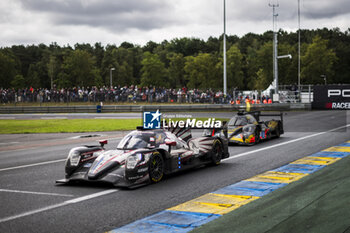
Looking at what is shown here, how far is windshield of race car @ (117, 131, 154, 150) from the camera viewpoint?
9.69 metres

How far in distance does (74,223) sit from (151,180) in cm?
308

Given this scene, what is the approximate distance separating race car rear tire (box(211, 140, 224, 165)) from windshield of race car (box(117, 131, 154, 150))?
102 inches

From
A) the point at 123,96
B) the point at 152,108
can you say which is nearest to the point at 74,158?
the point at 152,108

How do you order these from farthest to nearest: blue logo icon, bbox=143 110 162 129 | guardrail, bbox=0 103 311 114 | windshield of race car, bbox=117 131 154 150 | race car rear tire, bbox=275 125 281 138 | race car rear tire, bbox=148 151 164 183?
guardrail, bbox=0 103 311 114 → race car rear tire, bbox=275 125 281 138 → blue logo icon, bbox=143 110 162 129 → windshield of race car, bbox=117 131 154 150 → race car rear tire, bbox=148 151 164 183

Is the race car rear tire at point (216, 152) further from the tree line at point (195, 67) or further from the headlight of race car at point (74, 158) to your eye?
the tree line at point (195, 67)

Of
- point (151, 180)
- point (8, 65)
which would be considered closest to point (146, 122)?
point (151, 180)

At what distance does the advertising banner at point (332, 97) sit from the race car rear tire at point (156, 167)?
20914mm

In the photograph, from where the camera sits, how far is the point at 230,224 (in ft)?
19.8

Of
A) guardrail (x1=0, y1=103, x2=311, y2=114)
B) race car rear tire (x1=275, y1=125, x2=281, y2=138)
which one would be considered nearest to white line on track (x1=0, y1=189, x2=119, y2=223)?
race car rear tire (x1=275, y1=125, x2=281, y2=138)

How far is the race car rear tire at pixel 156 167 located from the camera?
9.20 m

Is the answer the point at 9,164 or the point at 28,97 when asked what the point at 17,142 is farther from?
the point at 28,97

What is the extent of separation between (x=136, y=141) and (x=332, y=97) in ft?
83.6

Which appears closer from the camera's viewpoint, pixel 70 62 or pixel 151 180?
pixel 151 180

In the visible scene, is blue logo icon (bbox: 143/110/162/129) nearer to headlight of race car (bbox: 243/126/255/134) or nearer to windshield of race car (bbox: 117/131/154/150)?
windshield of race car (bbox: 117/131/154/150)
